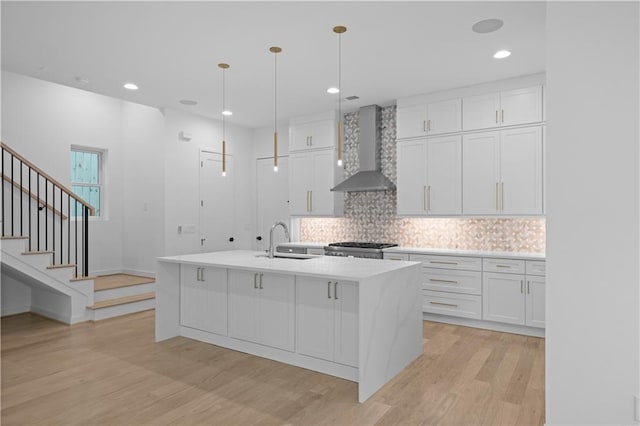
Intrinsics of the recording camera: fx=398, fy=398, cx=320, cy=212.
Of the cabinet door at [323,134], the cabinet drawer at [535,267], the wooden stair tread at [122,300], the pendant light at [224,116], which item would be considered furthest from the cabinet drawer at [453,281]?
the wooden stair tread at [122,300]

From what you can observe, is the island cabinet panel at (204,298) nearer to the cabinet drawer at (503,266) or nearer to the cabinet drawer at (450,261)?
the cabinet drawer at (450,261)

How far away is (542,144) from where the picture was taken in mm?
4398

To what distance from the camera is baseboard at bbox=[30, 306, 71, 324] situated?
4918 millimetres

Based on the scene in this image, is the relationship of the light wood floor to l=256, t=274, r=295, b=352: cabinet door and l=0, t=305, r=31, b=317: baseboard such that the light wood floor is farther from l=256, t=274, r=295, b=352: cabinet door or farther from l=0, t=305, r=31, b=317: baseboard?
l=0, t=305, r=31, b=317: baseboard

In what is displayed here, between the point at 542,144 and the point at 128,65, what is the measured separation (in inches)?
178

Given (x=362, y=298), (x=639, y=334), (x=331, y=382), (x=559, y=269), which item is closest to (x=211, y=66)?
(x=362, y=298)

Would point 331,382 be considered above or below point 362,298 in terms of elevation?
below

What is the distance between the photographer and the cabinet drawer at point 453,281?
15.0 ft

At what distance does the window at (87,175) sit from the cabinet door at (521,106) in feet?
20.0

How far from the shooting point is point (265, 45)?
143 inches

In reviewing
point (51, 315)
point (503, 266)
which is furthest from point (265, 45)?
point (51, 315)

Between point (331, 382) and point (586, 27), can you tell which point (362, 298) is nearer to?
point (331, 382)

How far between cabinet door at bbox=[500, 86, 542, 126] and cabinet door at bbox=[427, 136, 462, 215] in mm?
583

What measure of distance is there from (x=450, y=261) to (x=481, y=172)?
44.5 inches
